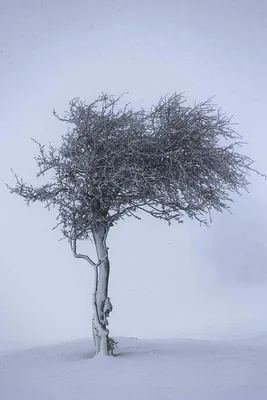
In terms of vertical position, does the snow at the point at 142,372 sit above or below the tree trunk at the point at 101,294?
below

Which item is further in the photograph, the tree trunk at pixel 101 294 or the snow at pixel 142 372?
the tree trunk at pixel 101 294

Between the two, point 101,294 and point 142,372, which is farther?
point 101,294

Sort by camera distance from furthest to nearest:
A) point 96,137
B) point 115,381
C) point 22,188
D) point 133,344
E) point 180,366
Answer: point 133,344 → point 22,188 → point 96,137 → point 180,366 → point 115,381

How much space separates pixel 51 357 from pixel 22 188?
2130 mm

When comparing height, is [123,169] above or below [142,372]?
A: above

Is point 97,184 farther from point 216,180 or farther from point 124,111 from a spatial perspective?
point 216,180

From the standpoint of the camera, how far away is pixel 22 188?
8438mm

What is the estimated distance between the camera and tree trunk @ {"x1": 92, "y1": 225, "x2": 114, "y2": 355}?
26.8 ft

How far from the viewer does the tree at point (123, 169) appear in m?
7.87

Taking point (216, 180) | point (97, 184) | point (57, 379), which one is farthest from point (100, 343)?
point (216, 180)

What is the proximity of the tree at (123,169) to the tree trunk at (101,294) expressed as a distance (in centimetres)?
1

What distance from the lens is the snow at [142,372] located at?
20.9 ft

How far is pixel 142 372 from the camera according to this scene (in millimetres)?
7148

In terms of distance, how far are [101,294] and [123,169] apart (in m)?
1.64
